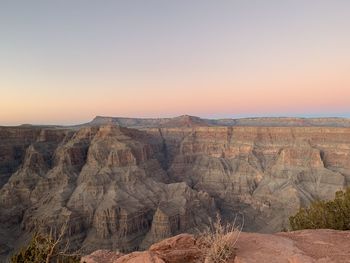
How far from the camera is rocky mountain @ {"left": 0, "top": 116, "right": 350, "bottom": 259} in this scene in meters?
68.1

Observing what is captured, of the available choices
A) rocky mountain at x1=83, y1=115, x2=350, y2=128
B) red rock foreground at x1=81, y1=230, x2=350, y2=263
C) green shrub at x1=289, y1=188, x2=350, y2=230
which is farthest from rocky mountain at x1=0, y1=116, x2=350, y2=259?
red rock foreground at x1=81, y1=230, x2=350, y2=263

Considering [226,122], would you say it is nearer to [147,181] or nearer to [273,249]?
[147,181]

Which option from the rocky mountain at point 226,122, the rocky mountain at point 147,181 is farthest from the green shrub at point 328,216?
the rocky mountain at point 226,122

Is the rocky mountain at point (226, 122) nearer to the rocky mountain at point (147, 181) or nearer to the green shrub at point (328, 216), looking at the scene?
the rocky mountain at point (147, 181)

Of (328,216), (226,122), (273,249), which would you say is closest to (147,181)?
(328,216)

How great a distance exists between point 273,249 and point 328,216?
488 inches

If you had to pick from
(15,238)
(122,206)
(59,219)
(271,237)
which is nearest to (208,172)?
(122,206)

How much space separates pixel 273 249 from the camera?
9781 millimetres

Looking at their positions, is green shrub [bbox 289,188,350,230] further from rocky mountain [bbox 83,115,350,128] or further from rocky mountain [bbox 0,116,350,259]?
rocky mountain [bbox 83,115,350,128]

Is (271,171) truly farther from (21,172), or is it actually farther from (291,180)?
(21,172)

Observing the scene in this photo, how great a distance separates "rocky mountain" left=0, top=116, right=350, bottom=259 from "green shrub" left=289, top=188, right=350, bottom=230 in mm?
46593

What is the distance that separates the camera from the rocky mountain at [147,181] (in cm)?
6806

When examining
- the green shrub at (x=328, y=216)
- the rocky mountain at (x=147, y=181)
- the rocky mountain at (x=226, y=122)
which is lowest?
the rocky mountain at (x=147, y=181)

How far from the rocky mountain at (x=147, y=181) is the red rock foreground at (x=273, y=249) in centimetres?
5525
